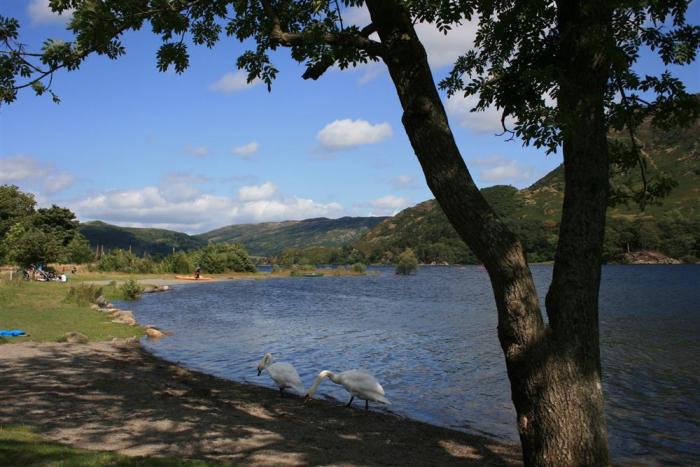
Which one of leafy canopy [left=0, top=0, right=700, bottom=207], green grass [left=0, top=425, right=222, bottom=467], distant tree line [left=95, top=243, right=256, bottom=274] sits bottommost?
green grass [left=0, top=425, right=222, bottom=467]

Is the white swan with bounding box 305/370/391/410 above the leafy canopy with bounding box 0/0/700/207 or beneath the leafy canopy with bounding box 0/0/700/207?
beneath

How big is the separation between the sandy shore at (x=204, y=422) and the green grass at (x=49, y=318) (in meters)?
5.67

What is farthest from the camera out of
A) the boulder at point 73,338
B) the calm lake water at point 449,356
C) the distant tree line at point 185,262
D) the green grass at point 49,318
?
the distant tree line at point 185,262

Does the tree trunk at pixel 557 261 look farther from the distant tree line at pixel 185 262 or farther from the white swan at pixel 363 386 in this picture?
the distant tree line at pixel 185 262

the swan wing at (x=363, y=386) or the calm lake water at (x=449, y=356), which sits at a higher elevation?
the swan wing at (x=363, y=386)

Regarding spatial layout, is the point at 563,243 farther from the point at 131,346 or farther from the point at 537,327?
the point at 131,346

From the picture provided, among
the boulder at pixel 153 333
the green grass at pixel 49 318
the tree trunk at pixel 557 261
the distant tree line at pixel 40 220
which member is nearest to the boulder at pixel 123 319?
the green grass at pixel 49 318

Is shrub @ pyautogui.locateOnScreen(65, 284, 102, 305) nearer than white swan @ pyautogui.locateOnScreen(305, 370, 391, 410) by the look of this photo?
No

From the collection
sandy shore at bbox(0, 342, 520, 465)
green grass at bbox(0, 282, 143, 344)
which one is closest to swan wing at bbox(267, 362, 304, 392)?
sandy shore at bbox(0, 342, 520, 465)

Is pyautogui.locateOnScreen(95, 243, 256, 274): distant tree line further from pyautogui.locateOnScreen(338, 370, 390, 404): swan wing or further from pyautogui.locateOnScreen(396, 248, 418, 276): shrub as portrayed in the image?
pyautogui.locateOnScreen(338, 370, 390, 404): swan wing

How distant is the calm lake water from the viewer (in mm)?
12836

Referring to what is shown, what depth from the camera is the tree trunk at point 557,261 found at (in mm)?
5750

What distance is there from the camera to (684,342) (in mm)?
25531

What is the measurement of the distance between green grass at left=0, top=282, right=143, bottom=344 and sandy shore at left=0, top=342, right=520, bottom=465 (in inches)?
223
